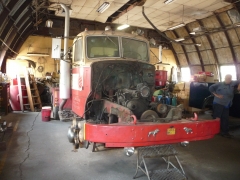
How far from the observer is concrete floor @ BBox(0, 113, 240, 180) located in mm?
3287

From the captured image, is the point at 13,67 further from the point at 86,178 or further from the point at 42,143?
the point at 86,178

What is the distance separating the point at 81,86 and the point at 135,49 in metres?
1.39

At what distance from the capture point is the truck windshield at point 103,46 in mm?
4266

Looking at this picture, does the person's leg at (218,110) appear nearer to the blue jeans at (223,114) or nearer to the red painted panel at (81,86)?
the blue jeans at (223,114)

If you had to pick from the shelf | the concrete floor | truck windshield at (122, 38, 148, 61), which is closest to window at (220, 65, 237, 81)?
the concrete floor

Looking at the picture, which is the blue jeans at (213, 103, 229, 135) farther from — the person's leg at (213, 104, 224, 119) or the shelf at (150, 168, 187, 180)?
the shelf at (150, 168, 187, 180)

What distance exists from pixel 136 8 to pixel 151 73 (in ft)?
19.1

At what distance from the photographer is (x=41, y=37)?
1145cm

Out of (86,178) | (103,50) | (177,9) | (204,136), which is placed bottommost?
(86,178)

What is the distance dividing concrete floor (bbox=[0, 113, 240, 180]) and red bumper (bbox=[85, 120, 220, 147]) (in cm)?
82

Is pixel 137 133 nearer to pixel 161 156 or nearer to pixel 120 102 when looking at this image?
pixel 161 156

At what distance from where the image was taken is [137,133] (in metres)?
2.70

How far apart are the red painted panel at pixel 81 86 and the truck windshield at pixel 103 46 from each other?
44 centimetres

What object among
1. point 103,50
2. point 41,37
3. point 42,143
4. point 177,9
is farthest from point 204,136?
point 41,37
